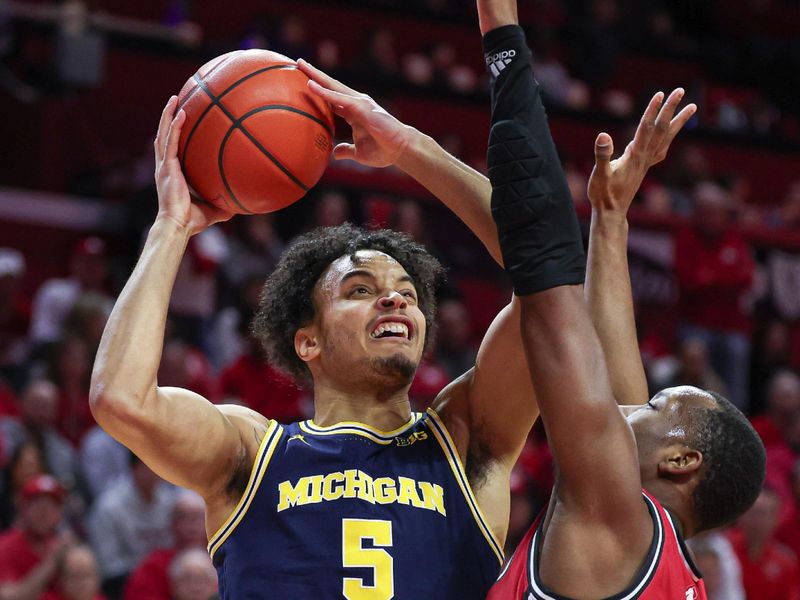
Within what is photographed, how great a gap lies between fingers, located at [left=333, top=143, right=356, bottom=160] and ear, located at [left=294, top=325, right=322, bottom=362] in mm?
497

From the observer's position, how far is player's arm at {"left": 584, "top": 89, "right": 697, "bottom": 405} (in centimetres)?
338

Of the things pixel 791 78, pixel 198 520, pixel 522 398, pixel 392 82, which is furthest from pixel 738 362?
pixel 522 398

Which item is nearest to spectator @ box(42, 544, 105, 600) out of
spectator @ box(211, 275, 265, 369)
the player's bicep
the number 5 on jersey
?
spectator @ box(211, 275, 265, 369)

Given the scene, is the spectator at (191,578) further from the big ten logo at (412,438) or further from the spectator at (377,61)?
the spectator at (377,61)

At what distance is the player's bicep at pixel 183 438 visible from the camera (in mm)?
2898

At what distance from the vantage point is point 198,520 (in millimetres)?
6559

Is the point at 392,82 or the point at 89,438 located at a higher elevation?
the point at 392,82

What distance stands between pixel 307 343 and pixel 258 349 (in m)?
4.58

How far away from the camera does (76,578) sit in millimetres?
6016

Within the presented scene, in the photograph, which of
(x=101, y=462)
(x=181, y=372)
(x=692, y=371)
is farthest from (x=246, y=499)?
(x=692, y=371)

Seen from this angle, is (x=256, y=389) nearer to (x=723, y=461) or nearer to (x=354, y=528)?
(x=354, y=528)

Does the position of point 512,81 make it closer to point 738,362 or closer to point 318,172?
point 318,172

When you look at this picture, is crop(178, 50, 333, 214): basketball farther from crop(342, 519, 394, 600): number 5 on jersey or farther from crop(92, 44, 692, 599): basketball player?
crop(342, 519, 394, 600): number 5 on jersey

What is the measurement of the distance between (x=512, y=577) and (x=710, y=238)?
7.37 meters
